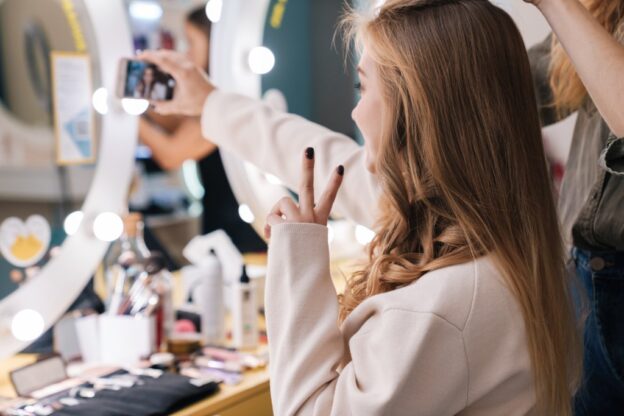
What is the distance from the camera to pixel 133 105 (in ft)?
5.21

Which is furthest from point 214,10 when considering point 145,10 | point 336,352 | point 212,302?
point 336,352

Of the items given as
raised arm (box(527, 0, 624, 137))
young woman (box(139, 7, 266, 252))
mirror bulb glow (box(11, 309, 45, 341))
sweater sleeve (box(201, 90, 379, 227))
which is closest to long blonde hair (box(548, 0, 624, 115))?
raised arm (box(527, 0, 624, 137))

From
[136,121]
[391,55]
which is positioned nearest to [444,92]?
[391,55]

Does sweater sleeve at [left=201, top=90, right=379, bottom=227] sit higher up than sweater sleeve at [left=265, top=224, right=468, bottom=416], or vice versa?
sweater sleeve at [left=201, top=90, right=379, bottom=227]

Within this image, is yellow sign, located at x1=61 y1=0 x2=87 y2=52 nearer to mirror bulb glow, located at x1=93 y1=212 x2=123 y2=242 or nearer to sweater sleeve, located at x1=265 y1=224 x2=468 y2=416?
mirror bulb glow, located at x1=93 y1=212 x2=123 y2=242

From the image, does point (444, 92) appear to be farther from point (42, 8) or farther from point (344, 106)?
point (344, 106)

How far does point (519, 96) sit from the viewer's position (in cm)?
107

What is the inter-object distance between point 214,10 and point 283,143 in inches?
20.6

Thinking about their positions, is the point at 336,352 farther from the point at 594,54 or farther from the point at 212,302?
the point at 212,302

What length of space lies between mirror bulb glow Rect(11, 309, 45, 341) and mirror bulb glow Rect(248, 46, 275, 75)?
82 centimetres

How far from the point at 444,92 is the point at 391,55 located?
0.09 metres

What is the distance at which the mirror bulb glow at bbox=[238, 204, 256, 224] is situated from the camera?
75.5 inches

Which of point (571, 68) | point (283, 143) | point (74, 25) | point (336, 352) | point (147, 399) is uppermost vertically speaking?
point (74, 25)

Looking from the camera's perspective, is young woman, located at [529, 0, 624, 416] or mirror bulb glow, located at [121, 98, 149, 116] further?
mirror bulb glow, located at [121, 98, 149, 116]
